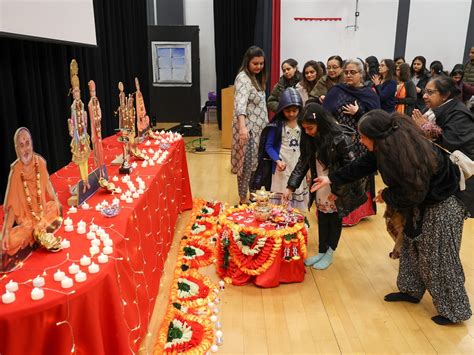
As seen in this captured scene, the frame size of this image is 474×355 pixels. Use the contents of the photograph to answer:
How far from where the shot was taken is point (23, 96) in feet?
9.44

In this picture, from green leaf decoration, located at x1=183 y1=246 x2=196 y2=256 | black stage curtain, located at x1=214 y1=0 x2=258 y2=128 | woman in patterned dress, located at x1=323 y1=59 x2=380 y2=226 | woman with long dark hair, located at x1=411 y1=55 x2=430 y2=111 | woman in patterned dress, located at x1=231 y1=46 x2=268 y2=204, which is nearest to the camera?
green leaf decoration, located at x1=183 y1=246 x2=196 y2=256

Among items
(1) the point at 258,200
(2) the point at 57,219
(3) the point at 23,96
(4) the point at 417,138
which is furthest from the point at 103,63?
(4) the point at 417,138

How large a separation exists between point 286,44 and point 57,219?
6.67m

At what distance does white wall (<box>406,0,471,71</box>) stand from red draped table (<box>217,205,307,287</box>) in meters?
6.26

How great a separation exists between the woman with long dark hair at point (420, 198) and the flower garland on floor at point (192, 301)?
96 centimetres

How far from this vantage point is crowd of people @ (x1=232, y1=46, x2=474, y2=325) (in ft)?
6.37

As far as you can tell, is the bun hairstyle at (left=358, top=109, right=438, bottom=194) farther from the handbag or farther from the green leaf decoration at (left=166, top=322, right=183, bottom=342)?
the green leaf decoration at (left=166, top=322, right=183, bottom=342)

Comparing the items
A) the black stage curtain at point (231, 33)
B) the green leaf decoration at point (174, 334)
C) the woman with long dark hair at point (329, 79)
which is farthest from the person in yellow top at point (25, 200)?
the black stage curtain at point (231, 33)

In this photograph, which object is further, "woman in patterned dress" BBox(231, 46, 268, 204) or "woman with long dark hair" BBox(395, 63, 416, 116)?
"woman with long dark hair" BBox(395, 63, 416, 116)

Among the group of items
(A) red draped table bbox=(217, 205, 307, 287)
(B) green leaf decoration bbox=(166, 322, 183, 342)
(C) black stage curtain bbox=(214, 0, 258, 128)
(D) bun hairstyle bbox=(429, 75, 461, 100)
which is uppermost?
(C) black stage curtain bbox=(214, 0, 258, 128)

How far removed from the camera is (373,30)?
24.5ft

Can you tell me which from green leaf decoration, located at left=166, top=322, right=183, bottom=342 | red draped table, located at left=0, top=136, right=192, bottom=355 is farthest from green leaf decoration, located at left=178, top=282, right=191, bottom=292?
green leaf decoration, located at left=166, top=322, right=183, bottom=342

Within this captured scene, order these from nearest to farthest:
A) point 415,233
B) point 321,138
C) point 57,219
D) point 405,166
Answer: point 57,219 → point 405,166 → point 415,233 → point 321,138

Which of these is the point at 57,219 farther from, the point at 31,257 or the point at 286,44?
the point at 286,44
